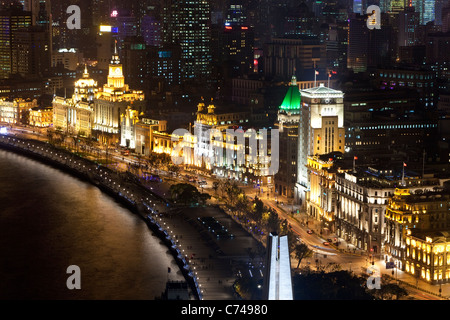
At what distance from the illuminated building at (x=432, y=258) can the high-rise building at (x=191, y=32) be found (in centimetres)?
5577

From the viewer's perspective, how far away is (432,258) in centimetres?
3384

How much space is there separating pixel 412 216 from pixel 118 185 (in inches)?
764

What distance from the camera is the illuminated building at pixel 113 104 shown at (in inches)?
2574

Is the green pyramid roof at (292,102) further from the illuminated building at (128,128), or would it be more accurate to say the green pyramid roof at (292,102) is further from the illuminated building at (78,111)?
the illuminated building at (78,111)

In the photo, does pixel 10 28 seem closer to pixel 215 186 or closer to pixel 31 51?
pixel 31 51

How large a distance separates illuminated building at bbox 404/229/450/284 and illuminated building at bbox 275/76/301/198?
12.5 m

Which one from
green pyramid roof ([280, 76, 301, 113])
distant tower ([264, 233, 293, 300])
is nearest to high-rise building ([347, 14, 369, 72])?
green pyramid roof ([280, 76, 301, 113])

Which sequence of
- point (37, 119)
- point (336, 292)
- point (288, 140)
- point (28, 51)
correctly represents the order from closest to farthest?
point (336, 292) < point (288, 140) < point (37, 119) < point (28, 51)

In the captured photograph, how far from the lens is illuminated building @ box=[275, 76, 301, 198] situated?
47031mm

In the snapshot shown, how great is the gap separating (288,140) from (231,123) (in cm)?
865

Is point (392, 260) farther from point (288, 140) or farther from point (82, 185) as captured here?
point (82, 185)

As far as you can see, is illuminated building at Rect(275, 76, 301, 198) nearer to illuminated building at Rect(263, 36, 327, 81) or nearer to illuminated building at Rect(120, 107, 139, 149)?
illuminated building at Rect(120, 107, 139, 149)
